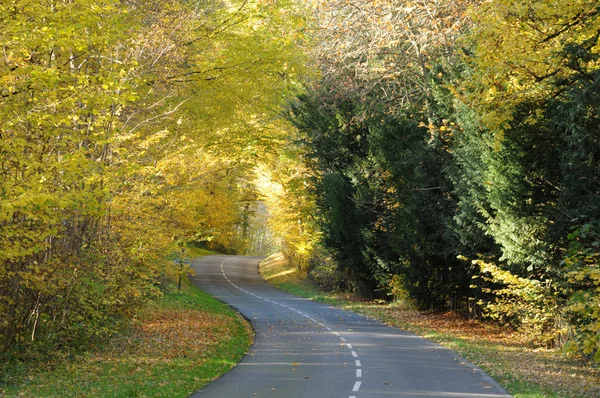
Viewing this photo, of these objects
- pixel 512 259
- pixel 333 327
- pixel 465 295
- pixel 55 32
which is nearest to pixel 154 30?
pixel 55 32

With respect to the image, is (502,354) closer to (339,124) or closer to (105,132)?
(105,132)

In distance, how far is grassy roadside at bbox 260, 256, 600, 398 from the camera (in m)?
13.9

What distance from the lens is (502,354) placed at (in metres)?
18.7

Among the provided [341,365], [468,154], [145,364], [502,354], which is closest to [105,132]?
[145,364]

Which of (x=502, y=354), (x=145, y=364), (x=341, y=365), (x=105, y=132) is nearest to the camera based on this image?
(x=105, y=132)

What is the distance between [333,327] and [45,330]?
39.3 feet

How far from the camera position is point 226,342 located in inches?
780

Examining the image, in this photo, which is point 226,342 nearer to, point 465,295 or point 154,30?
point 154,30

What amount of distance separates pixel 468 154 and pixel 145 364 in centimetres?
1111

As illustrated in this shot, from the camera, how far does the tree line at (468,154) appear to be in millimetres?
13664

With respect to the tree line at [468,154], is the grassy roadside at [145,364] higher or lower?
lower

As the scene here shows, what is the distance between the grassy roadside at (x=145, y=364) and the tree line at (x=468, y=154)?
7.07 m

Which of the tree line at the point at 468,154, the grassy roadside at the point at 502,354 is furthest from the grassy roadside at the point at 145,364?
the tree line at the point at 468,154

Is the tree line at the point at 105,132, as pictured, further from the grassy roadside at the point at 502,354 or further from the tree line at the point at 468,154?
the grassy roadside at the point at 502,354
